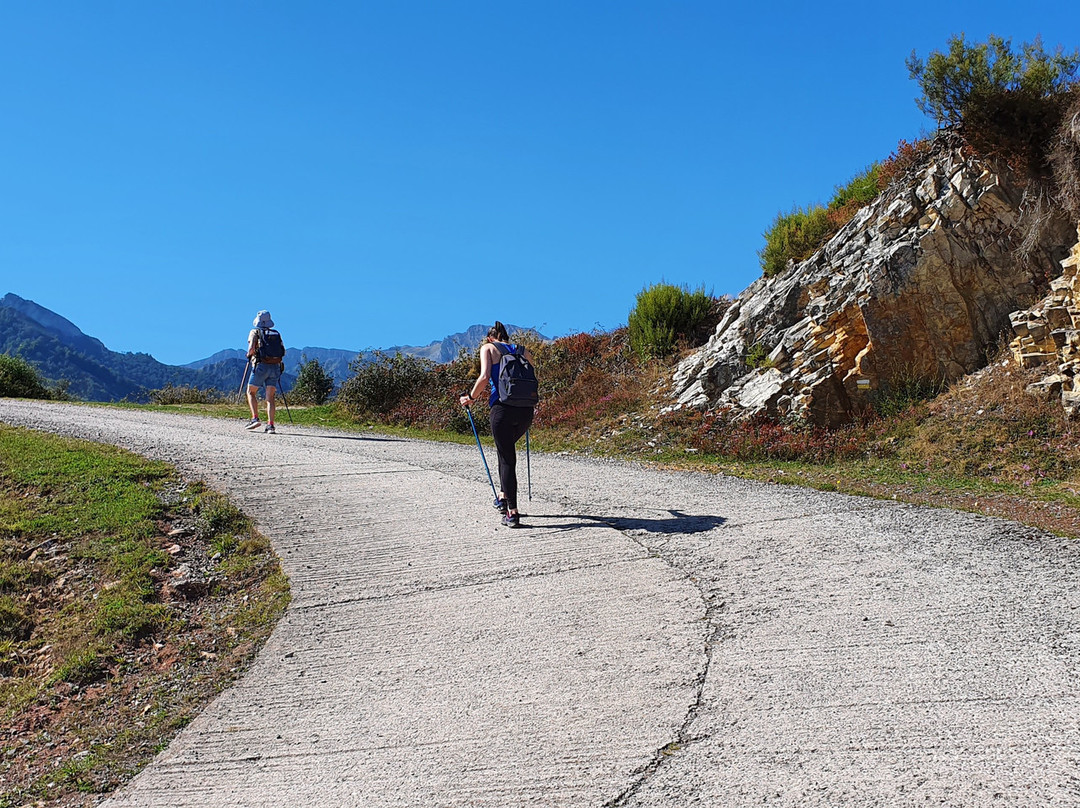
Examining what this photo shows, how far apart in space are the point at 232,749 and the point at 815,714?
10.8 feet

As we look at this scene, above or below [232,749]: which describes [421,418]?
above

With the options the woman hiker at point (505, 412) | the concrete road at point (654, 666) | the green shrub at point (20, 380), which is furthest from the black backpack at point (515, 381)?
the green shrub at point (20, 380)

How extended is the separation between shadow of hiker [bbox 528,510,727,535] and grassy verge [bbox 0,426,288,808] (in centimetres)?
291

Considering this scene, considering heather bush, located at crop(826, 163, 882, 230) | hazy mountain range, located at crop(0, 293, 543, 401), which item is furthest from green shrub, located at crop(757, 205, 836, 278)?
hazy mountain range, located at crop(0, 293, 543, 401)

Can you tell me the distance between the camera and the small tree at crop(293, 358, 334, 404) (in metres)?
28.8

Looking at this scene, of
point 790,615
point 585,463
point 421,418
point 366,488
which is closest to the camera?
point 790,615

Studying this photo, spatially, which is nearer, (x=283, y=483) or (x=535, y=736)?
(x=535, y=736)

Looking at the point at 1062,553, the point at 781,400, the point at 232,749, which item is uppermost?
the point at 781,400

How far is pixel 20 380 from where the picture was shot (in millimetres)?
28422

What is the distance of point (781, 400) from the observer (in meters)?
14.4

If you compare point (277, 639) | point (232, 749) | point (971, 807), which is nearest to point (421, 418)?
point (277, 639)

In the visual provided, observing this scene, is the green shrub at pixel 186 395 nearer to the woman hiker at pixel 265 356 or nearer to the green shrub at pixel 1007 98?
the woman hiker at pixel 265 356

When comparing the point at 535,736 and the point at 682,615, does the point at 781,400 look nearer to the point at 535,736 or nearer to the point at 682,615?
the point at 682,615

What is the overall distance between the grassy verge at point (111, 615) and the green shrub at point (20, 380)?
19.5 meters
